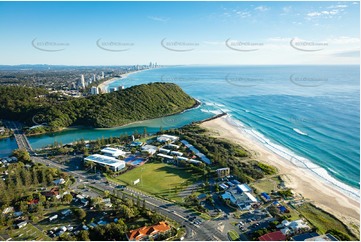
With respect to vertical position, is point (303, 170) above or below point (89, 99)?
below

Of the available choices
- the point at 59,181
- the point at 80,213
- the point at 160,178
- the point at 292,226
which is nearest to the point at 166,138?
the point at 160,178

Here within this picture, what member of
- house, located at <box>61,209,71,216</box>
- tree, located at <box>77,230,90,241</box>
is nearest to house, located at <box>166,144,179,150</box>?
house, located at <box>61,209,71,216</box>

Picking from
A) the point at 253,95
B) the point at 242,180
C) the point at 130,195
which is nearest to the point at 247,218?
the point at 242,180

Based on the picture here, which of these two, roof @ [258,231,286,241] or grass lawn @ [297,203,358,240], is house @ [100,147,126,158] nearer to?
roof @ [258,231,286,241]

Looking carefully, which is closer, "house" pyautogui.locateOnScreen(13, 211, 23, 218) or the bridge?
"house" pyautogui.locateOnScreen(13, 211, 23, 218)

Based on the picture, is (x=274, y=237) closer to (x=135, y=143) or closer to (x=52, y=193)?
(x=52, y=193)

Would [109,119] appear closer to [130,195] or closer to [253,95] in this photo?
[130,195]

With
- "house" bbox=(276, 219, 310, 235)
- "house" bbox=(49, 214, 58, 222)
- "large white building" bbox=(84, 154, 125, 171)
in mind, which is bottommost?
"house" bbox=(276, 219, 310, 235)
